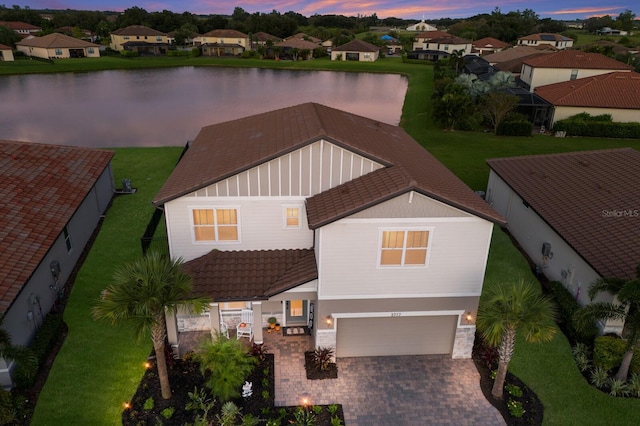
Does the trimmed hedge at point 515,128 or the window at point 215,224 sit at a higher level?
the window at point 215,224

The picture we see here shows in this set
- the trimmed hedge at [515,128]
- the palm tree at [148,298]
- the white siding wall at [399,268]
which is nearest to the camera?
the palm tree at [148,298]

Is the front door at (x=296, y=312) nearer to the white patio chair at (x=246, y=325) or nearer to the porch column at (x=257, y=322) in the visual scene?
the white patio chair at (x=246, y=325)

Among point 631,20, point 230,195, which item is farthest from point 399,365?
point 631,20

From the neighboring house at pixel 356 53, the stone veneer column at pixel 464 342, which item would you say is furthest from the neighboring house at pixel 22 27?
the stone veneer column at pixel 464 342

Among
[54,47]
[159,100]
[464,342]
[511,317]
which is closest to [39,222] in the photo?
[464,342]

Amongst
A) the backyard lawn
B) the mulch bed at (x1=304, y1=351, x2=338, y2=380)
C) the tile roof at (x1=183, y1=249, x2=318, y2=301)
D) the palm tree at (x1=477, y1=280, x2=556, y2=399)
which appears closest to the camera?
the palm tree at (x1=477, y1=280, x2=556, y2=399)

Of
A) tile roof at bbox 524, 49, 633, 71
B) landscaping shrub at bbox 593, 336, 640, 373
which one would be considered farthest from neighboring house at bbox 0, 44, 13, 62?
landscaping shrub at bbox 593, 336, 640, 373

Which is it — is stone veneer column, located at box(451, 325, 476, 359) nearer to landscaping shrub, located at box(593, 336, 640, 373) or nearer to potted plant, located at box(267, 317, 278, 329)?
landscaping shrub, located at box(593, 336, 640, 373)

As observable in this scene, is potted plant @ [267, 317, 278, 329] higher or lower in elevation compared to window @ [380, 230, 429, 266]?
lower
